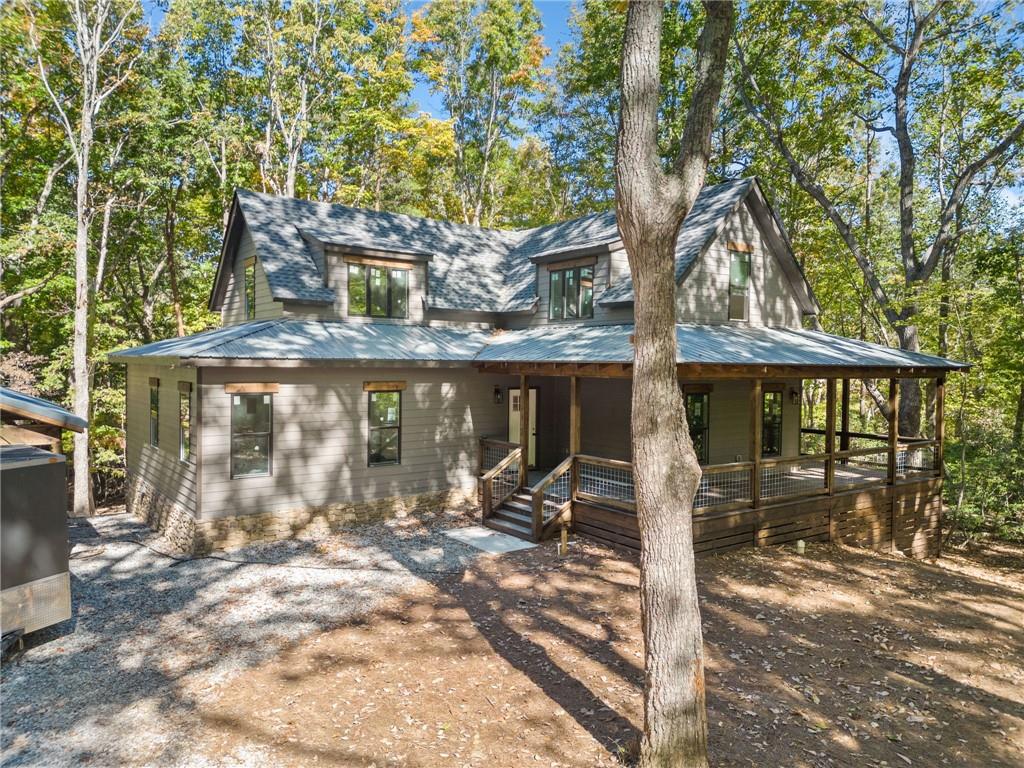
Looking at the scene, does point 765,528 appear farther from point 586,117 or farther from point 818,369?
point 586,117

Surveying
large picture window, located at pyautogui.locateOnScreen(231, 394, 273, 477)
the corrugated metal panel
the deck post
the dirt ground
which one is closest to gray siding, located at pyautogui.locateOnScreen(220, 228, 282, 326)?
large picture window, located at pyautogui.locateOnScreen(231, 394, 273, 477)

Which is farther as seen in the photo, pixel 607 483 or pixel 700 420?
pixel 700 420

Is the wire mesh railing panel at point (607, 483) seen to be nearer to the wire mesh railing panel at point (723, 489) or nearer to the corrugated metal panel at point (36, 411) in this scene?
the wire mesh railing panel at point (723, 489)

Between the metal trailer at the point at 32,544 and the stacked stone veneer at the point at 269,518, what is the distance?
3548 millimetres

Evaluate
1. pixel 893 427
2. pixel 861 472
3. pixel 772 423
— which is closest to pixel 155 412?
pixel 772 423

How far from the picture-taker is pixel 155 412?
45.5 ft

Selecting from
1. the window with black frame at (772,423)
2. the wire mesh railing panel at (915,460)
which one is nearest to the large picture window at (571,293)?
the window with black frame at (772,423)

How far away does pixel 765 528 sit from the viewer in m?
11.5

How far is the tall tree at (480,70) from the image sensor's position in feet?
92.5

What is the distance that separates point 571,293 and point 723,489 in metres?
6.01

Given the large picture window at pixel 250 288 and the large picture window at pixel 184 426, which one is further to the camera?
the large picture window at pixel 250 288

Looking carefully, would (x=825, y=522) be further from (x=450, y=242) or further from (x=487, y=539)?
(x=450, y=242)

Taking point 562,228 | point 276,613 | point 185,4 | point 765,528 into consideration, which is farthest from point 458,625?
point 185,4

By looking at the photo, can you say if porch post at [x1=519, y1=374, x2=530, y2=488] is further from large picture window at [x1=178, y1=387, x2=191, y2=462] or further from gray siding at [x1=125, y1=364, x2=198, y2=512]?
large picture window at [x1=178, y1=387, x2=191, y2=462]
